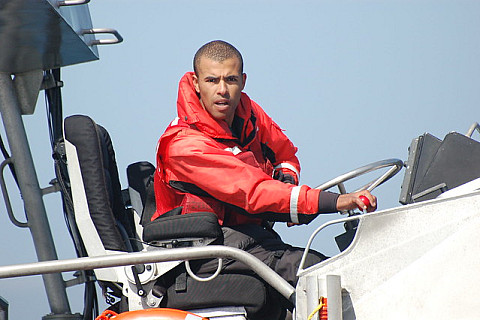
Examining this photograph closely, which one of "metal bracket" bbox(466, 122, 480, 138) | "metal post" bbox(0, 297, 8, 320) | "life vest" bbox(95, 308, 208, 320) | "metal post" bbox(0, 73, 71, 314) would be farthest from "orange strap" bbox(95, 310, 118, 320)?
"metal bracket" bbox(466, 122, 480, 138)

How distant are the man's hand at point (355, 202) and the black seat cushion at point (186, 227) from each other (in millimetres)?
557

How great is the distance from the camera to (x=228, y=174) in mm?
3492

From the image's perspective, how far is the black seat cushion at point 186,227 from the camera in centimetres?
345

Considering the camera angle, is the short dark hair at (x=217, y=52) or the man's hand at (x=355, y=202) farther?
the short dark hair at (x=217, y=52)

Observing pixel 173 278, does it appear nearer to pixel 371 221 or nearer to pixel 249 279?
pixel 249 279

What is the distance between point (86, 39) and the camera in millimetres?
4496

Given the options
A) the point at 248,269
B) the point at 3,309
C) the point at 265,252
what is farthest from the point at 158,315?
the point at 3,309

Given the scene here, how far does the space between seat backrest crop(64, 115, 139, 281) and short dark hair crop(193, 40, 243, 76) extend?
0.63 m

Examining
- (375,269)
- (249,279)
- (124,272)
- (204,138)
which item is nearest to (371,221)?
(375,269)

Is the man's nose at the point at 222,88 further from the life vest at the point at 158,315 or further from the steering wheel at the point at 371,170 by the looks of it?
the life vest at the point at 158,315

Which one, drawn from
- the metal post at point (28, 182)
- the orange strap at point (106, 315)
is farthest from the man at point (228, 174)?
the metal post at point (28, 182)

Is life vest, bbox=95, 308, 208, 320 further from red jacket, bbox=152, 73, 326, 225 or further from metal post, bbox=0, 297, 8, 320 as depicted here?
metal post, bbox=0, 297, 8, 320

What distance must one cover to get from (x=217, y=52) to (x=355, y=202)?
109 cm

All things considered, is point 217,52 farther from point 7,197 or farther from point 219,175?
point 7,197
